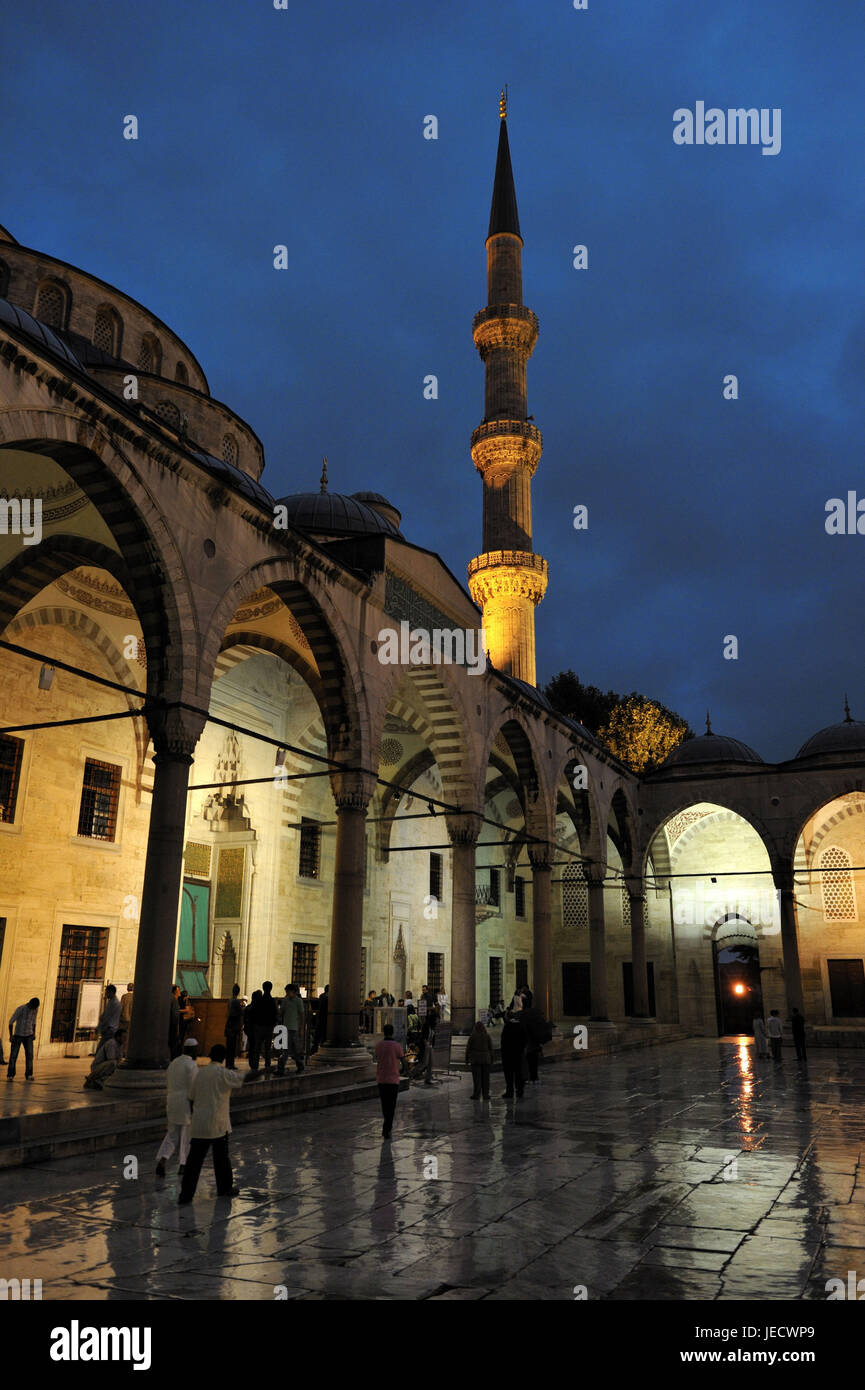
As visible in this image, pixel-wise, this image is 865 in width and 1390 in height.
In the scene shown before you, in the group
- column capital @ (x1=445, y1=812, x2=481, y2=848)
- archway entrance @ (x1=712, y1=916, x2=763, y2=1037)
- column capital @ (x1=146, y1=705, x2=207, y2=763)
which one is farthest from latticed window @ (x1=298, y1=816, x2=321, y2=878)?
archway entrance @ (x1=712, y1=916, x2=763, y2=1037)

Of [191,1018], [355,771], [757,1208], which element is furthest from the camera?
[355,771]

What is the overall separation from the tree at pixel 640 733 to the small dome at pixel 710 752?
8.31 m

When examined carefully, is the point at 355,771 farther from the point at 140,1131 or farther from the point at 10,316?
the point at 10,316

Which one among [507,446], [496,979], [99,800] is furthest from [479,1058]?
[507,446]

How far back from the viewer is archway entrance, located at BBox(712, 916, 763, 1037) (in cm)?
2689

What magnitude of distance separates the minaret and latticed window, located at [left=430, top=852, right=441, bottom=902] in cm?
752

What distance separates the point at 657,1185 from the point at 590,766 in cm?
1629

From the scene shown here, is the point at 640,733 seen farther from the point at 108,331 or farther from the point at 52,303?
the point at 52,303

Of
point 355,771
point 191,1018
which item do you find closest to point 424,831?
point 355,771

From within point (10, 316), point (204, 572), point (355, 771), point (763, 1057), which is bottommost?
point (763, 1057)

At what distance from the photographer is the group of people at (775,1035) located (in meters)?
17.0

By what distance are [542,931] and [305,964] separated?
14.9 feet

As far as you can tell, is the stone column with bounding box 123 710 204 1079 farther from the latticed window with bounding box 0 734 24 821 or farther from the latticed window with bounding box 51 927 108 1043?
the latticed window with bounding box 51 927 108 1043
